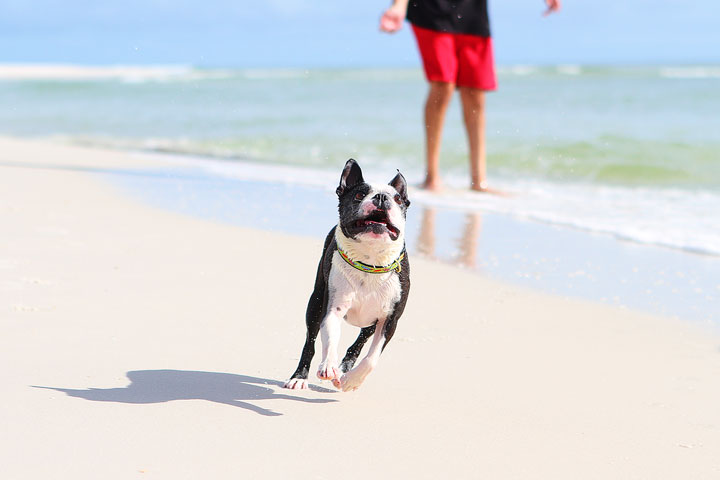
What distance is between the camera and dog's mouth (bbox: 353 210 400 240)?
2957 millimetres

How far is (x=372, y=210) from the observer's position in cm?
295

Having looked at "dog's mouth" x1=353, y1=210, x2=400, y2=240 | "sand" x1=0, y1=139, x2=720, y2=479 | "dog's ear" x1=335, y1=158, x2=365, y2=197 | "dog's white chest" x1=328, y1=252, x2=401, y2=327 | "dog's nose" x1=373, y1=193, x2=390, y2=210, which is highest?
"dog's ear" x1=335, y1=158, x2=365, y2=197

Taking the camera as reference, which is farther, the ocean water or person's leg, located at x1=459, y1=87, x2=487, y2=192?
person's leg, located at x1=459, y1=87, x2=487, y2=192

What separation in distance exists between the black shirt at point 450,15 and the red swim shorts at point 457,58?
2.0 inches

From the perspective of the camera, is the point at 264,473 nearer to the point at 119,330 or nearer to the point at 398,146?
the point at 119,330

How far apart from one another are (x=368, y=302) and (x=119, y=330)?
3.72ft

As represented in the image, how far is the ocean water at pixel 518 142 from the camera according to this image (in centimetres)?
746

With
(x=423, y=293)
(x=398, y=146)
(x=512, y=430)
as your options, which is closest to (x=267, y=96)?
(x=398, y=146)

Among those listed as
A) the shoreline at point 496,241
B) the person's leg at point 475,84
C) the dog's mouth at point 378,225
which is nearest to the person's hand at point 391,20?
the shoreline at point 496,241

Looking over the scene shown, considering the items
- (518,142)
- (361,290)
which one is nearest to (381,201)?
→ (361,290)

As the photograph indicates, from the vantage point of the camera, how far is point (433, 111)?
26.3ft

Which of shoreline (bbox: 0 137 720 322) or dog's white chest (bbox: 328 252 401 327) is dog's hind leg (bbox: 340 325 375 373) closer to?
dog's white chest (bbox: 328 252 401 327)

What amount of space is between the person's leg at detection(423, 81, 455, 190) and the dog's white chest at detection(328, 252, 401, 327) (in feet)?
16.2

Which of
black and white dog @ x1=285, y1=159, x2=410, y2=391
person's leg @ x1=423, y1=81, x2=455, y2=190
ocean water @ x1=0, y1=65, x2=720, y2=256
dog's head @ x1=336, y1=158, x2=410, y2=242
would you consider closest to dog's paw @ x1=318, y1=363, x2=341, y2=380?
black and white dog @ x1=285, y1=159, x2=410, y2=391
